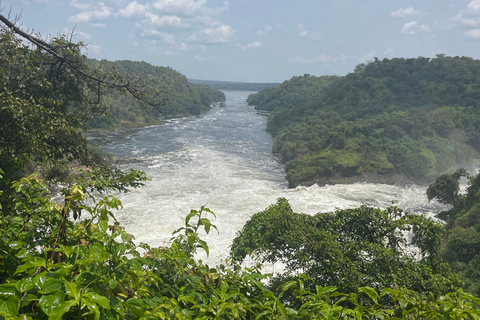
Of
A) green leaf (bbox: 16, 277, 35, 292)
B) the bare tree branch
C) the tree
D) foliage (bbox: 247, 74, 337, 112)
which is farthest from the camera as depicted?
foliage (bbox: 247, 74, 337, 112)

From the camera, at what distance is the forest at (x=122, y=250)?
5.94ft

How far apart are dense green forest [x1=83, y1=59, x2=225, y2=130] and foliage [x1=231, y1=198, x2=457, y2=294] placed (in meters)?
22.8

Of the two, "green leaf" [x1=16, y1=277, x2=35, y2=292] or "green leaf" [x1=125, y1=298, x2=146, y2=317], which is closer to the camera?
Result: "green leaf" [x1=16, y1=277, x2=35, y2=292]

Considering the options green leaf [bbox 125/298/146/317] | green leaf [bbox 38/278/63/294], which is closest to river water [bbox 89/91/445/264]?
green leaf [bbox 125/298/146/317]

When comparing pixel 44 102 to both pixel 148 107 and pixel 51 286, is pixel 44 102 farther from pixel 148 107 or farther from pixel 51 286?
pixel 148 107

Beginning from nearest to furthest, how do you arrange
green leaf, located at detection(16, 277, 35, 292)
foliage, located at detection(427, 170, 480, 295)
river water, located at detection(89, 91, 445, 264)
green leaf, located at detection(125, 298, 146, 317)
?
1. green leaf, located at detection(16, 277, 35, 292)
2. green leaf, located at detection(125, 298, 146, 317)
3. foliage, located at detection(427, 170, 480, 295)
4. river water, located at detection(89, 91, 445, 264)

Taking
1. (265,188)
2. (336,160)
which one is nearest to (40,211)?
(265,188)

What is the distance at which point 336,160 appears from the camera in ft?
114

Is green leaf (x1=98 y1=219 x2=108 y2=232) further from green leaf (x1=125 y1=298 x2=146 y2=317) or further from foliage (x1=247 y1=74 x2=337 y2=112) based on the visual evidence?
foliage (x1=247 y1=74 x2=337 y2=112)

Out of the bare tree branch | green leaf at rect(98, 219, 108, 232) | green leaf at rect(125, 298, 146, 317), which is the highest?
the bare tree branch

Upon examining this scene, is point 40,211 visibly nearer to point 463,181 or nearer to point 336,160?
point 336,160

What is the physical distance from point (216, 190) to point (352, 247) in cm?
1972

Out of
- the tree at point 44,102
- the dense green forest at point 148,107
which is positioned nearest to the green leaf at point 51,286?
the tree at point 44,102

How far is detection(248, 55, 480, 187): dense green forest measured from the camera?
3484 centimetres
